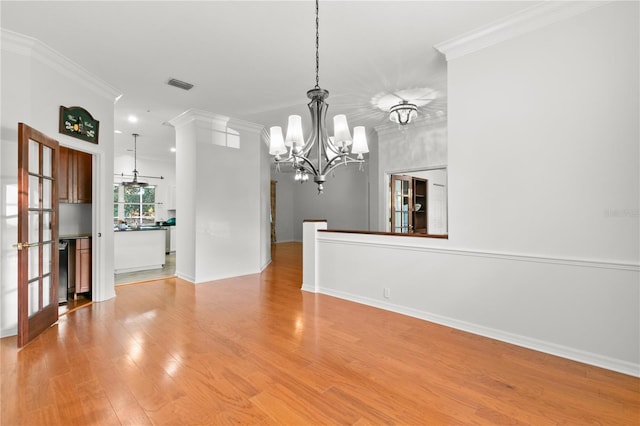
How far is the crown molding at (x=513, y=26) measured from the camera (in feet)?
8.45

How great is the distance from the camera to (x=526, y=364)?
2500 millimetres

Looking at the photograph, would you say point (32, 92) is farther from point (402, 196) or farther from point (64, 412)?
point (402, 196)

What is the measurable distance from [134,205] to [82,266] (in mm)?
5305

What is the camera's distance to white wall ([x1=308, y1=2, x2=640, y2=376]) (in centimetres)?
240

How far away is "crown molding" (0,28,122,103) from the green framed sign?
389mm

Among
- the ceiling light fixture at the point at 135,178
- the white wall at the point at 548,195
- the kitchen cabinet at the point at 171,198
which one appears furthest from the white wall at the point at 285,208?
the white wall at the point at 548,195

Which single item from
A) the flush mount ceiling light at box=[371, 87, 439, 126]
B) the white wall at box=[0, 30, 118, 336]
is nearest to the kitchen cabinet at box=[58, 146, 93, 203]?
the white wall at box=[0, 30, 118, 336]

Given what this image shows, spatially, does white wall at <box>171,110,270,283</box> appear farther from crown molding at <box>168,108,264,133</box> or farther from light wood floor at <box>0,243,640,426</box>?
light wood floor at <box>0,243,640,426</box>

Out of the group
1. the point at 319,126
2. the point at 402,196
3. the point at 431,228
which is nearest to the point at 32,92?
the point at 319,126

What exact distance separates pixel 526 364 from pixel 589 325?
2.05 feet

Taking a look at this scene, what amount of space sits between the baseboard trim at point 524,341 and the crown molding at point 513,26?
2836 millimetres

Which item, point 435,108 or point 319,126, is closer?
point 319,126

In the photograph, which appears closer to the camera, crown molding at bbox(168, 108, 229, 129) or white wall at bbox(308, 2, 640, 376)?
white wall at bbox(308, 2, 640, 376)

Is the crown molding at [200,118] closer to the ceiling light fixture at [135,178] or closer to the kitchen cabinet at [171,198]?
the ceiling light fixture at [135,178]
